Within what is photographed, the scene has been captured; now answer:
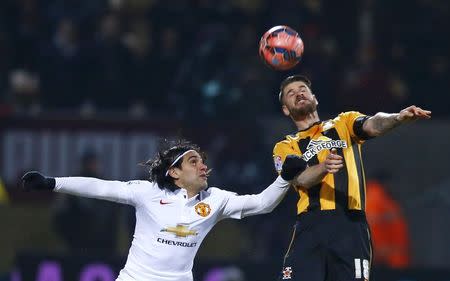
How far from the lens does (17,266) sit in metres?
12.3

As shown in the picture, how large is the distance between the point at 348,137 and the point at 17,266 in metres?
4.69

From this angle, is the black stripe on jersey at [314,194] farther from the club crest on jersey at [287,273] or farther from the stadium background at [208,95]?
the stadium background at [208,95]

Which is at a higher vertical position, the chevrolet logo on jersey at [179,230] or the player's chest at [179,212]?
the player's chest at [179,212]

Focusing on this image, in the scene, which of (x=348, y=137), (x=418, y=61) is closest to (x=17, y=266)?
(x=348, y=137)

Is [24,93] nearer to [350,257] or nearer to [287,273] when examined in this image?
[287,273]

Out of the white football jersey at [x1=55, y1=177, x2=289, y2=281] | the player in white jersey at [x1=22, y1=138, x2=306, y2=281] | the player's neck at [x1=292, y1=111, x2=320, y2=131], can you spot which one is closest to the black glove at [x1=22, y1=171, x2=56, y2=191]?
the player in white jersey at [x1=22, y1=138, x2=306, y2=281]

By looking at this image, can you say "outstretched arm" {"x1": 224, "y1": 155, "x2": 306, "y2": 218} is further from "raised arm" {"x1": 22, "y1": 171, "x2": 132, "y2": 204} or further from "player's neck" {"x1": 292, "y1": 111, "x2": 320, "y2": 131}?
"raised arm" {"x1": 22, "y1": 171, "x2": 132, "y2": 204}

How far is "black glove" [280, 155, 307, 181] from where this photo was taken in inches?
328

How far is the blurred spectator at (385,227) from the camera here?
1372 centimetres

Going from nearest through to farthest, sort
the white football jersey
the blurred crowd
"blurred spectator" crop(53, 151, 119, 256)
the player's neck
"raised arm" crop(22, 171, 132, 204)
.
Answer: "raised arm" crop(22, 171, 132, 204) → the white football jersey → the player's neck → "blurred spectator" crop(53, 151, 119, 256) → the blurred crowd

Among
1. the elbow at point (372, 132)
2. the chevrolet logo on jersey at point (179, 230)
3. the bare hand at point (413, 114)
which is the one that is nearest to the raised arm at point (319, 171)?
the elbow at point (372, 132)

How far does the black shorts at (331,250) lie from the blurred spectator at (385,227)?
5083 millimetres

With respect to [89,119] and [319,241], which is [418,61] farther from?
[319,241]

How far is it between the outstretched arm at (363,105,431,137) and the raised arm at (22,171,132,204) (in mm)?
1708
